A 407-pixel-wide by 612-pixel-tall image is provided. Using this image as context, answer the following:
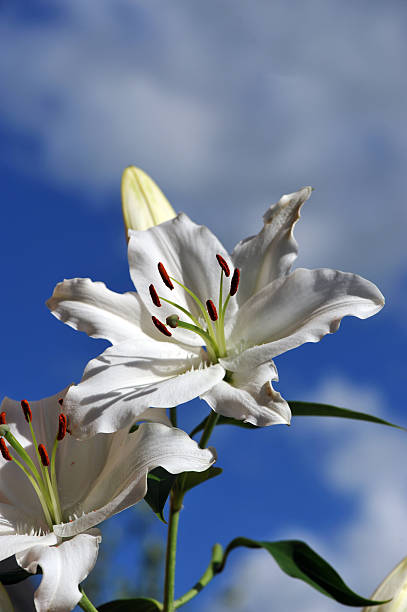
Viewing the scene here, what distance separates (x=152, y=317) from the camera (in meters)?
0.81

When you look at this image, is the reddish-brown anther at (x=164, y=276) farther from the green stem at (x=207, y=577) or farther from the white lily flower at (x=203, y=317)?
the green stem at (x=207, y=577)

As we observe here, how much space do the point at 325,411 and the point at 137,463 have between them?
1.15ft

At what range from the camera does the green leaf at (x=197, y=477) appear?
0.74 metres

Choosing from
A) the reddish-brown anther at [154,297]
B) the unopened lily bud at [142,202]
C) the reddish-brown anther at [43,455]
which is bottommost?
the reddish-brown anther at [43,455]

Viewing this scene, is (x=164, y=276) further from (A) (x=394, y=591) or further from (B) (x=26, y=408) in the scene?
(A) (x=394, y=591)

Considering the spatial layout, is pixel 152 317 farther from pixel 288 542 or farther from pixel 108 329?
pixel 288 542

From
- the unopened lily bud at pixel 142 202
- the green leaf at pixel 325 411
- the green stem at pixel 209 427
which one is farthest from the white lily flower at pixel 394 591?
the unopened lily bud at pixel 142 202

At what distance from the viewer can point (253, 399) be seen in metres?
0.68

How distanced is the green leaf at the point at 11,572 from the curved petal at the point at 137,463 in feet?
0.31

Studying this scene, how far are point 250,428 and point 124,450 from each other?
0.28m

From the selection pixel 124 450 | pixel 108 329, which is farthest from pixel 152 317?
pixel 124 450

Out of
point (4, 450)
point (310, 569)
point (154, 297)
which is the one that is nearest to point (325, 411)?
point (310, 569)

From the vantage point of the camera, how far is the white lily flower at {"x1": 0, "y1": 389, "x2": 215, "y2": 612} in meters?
0.62

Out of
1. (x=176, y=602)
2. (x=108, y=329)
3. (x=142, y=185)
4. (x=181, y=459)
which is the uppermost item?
(x=142, y=185)
